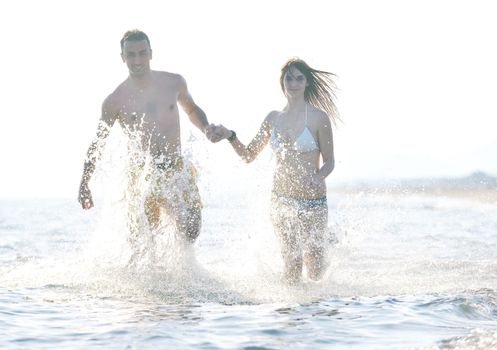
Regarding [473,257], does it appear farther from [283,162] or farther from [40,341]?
[40,341]

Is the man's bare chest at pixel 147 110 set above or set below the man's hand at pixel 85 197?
above

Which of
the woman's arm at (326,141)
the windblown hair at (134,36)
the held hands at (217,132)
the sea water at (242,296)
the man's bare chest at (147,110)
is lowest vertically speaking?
the sea water at (242,296)

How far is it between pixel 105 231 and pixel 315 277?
2.17 m

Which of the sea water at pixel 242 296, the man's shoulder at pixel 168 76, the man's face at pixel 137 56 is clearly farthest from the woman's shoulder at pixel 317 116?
the man's face at pixel 137 56

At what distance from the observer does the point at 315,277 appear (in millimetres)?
7430

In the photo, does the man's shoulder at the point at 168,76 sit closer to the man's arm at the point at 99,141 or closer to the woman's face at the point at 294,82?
the man's arm at the point at 99,141

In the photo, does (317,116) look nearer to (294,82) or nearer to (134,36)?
(294,82)

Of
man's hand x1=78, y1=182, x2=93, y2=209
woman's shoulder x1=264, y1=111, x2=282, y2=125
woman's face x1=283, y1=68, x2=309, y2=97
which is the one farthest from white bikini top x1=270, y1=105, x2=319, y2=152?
man's hand x1=78, y1=182, x2=93, y2=209

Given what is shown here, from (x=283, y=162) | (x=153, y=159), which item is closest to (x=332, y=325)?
(x=283, y=162)

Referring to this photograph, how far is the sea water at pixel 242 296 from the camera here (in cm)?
518

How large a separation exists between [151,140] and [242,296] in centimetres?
190

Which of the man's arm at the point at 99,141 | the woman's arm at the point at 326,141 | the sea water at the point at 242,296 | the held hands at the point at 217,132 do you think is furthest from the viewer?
the man's arm at the point at 99,141

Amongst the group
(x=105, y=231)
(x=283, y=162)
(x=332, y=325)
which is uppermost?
(x=283, y=162)

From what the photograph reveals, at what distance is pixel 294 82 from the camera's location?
23.9ft
